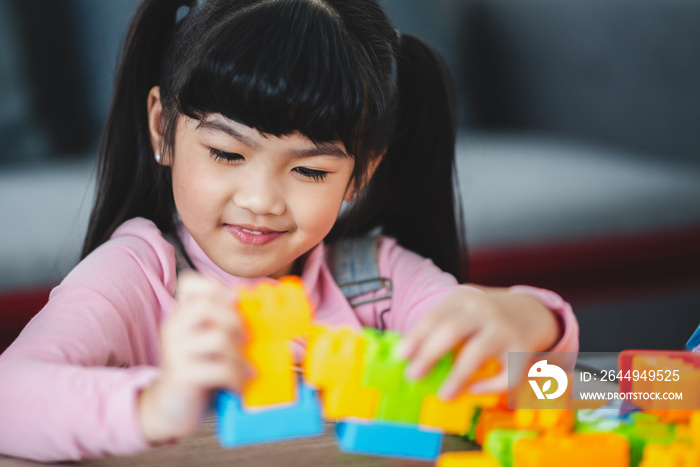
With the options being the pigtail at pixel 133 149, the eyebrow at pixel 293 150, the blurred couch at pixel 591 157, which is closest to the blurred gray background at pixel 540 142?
the blurred couch at pixel 591 157

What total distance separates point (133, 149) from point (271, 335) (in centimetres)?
48

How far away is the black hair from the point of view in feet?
1.99

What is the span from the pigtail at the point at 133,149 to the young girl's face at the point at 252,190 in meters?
0.08

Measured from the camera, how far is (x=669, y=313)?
1532mm

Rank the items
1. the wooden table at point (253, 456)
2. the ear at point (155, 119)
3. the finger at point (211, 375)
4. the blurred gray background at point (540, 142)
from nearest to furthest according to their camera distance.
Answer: the finger at point (211, 375) → the wooden table at point (253, 456) → the ear at point (155, 119) → the blurred gray background at point (540, 142)

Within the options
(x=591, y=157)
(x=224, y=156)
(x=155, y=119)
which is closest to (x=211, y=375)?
(x=224, y=156)

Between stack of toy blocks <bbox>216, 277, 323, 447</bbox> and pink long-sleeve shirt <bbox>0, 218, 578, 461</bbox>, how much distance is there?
0.22 ft

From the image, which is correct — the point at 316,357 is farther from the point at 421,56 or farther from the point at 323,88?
the point at 421,56

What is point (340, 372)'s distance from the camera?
0.38 metres

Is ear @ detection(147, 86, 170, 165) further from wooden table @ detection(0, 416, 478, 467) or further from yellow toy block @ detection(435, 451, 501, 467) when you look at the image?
yellow toy block @ detection(435, 451, 501, 467)

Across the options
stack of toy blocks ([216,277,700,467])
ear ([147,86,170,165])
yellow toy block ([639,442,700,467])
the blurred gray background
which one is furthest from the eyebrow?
the blurred gray background

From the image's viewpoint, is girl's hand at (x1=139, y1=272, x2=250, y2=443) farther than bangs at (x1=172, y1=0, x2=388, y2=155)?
No

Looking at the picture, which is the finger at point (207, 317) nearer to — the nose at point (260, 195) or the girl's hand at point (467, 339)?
the girl's hand at point (467, 339)

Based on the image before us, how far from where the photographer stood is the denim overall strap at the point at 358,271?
32.8 inches
